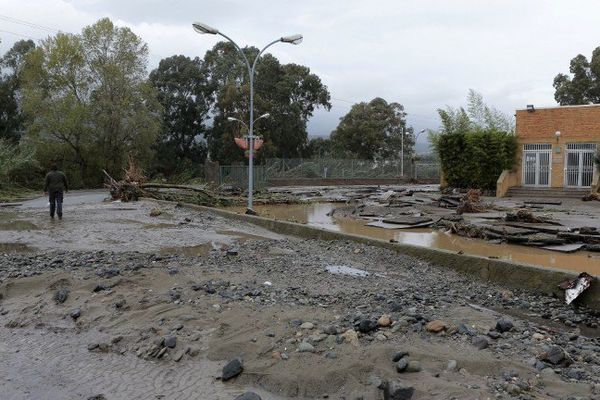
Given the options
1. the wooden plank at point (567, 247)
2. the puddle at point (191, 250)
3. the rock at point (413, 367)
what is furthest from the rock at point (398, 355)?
the wooden plank at point (567, 247)

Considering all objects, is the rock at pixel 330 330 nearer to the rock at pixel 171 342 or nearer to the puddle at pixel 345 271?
the rock at pixel 171 342

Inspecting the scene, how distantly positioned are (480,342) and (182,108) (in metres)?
61.5

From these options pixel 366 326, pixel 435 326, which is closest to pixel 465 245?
pixel 435 326

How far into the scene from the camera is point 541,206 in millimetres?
22938

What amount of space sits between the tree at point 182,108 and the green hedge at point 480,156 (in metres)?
36.8

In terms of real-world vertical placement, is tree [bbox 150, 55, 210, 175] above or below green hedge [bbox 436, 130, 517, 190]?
above

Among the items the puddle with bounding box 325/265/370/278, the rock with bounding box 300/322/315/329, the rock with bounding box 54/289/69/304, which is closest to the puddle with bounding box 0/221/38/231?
the rock with bounding box 54/289/69/304

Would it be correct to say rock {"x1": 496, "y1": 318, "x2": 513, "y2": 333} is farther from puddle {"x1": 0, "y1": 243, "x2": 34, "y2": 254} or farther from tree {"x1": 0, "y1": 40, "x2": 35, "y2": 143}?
tree {"x1": 0, "y1": 40, "x2": 35, "y2": 143}

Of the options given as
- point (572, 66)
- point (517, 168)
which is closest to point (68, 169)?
point (517, 168)

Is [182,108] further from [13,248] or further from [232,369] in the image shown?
[232,369]

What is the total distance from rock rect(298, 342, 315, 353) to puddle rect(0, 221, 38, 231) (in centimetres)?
1136

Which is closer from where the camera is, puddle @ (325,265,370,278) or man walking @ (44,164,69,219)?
puddle @ (325,265,370,278)

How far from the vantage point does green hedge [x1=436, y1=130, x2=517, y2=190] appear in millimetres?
31828

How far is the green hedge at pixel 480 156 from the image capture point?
31828 mm
